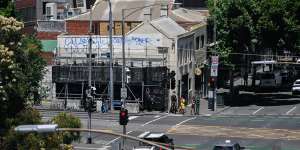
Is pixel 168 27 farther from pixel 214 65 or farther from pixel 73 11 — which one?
pixel 73 11

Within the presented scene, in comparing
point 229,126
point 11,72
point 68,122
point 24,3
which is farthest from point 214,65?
point 11,72

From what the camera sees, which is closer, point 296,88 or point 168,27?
point 168,27

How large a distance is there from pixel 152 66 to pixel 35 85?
10581mm

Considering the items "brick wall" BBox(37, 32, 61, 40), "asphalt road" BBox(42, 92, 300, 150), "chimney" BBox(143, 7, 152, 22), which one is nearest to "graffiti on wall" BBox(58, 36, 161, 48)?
"asphalt road" BBox(42, 92, 300, 150)

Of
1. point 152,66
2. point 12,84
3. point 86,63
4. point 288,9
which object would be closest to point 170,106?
point 152,66

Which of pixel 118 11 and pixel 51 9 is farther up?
pixel 51 9

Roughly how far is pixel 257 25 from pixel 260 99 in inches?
325

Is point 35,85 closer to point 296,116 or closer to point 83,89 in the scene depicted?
point 83,89

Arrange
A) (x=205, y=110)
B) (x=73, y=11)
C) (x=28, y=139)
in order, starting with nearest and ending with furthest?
(x=28, y=139) → (x=205, y=110) → (x=73, y=11)

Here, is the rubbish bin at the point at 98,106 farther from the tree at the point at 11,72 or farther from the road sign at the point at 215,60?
the tree at the point at 11,72

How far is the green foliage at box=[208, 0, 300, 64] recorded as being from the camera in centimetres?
7512

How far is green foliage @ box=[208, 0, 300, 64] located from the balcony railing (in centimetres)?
1792

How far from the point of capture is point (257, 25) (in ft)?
247

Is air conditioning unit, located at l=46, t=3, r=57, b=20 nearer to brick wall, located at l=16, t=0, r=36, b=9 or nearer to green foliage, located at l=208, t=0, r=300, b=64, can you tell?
brick wall, located at l=16, t=0, r=36, b=9
